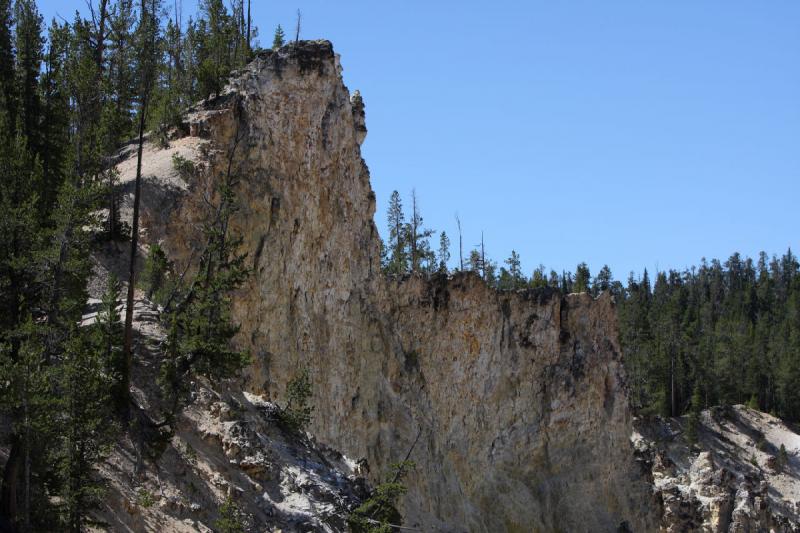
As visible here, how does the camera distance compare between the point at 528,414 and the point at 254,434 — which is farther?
the point at 528,414

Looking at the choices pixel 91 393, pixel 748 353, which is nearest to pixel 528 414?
pixel 91 393

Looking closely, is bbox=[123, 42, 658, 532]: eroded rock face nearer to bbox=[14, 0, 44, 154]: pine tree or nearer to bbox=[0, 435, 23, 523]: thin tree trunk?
bbox=[14, 0, 44, 154]: pine tree

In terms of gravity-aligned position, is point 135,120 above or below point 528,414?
above

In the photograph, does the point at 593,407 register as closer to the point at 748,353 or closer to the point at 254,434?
the point at 254,434

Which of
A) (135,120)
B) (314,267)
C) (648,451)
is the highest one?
(135,120)

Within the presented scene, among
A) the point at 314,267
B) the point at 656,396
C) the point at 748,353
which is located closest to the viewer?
the point at 314,267

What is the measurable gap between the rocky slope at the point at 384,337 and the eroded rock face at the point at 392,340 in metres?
0.08

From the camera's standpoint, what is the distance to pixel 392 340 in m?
47.8

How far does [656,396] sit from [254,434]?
200 feet

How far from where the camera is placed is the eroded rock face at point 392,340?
129ft

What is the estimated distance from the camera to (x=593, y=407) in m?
58.0

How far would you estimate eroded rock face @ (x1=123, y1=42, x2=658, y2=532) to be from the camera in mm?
39406

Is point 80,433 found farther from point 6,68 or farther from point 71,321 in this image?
point 6,68

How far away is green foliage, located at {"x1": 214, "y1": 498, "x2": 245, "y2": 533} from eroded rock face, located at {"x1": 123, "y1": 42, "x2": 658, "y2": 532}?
42.9 feet
